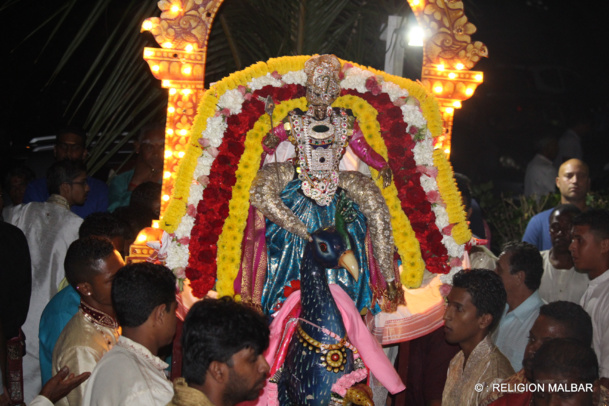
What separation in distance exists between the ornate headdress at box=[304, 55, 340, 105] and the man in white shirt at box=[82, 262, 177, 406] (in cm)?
218

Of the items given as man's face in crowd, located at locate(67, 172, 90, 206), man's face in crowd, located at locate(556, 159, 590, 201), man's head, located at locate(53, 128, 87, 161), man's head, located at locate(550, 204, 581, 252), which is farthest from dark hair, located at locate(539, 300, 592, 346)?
man's head, located at locate(53, 128, 87, 161)

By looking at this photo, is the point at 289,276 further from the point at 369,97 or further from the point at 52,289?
the point at 52,289

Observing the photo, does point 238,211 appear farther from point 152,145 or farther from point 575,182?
point 575,182

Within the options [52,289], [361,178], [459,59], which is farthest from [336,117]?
[52,289]

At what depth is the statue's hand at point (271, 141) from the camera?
5.45 m

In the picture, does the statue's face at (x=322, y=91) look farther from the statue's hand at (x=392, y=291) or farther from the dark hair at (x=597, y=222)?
the dark hair at (x=597, y=222)

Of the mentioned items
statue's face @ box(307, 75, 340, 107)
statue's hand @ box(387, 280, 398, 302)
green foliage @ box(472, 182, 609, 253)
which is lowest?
green foliage @ box(472, 182, 609, 253)

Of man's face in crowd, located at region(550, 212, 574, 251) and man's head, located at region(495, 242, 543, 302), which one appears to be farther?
man's face in crowd, located at region(550, 212, 574, 251)

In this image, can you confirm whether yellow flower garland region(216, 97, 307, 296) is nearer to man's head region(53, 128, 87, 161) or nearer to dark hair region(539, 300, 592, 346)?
dark hair region(539, 300, 592, 346)

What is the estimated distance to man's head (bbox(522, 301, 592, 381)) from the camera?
400 cm

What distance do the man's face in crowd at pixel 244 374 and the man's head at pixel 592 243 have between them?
3.01 metres

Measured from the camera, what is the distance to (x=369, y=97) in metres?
5.76

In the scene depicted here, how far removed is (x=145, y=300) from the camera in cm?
338

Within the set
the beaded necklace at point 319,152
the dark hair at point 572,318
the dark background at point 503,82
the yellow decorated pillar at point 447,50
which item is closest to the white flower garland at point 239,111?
the yellow decorated pillar at point 447,50
